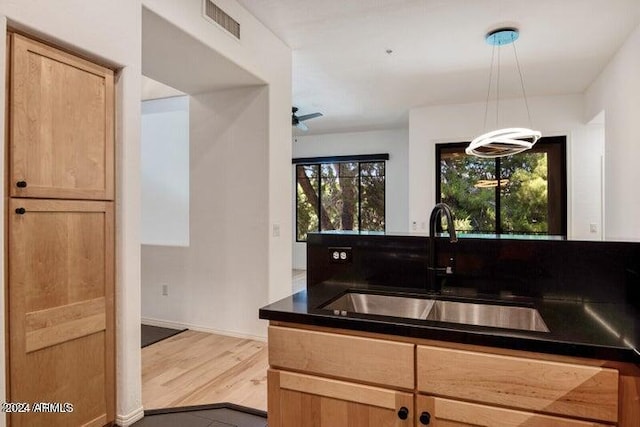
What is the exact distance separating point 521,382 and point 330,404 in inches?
23.2

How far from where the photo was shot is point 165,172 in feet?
14.6

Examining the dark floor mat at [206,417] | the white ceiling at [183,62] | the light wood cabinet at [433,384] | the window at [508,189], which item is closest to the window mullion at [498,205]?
the window at [508,189]

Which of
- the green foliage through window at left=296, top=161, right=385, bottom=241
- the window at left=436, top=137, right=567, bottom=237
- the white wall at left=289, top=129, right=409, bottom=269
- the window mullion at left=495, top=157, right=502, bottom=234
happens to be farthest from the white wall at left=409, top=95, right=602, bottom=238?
the green foliage through window at left=296, top=161, right=385, bottom=241

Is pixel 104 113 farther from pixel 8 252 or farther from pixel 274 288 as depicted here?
pixel 274 288

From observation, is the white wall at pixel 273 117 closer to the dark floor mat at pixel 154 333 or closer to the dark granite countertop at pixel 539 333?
the dark floor mat at pixel 154 333

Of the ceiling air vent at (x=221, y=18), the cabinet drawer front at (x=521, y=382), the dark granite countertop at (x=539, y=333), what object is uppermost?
the ceiling air vent at (x=221, y=18)

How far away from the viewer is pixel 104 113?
2.06m

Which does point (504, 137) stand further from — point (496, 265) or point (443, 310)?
point (443, 310)

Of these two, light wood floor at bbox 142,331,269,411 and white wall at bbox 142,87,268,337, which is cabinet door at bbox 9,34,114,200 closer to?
light wood floor at bbox 142,331,269,411

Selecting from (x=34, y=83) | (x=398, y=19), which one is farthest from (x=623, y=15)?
(x=34, y=83)

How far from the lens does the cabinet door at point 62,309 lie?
1700 mm

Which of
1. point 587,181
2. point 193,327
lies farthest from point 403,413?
point 587,181

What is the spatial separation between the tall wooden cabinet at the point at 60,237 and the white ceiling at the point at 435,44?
1611 millimetres

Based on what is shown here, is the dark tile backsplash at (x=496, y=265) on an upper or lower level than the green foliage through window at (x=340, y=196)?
lower
